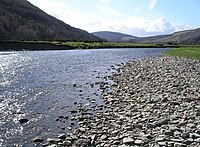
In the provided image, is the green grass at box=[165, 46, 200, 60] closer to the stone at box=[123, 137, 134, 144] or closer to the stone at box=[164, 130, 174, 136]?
the stone at box=[164, 130, 174, 136]

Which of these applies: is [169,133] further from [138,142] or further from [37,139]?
[37,139]

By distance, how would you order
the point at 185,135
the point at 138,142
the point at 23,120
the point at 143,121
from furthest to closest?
the point at 23,120 → the point at 143,121 → the point at 185,135 → the point at 138,142

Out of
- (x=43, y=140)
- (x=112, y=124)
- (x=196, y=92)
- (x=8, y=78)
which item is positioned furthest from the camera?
(x=8, y=78)

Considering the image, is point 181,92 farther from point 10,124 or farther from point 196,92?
point 10,124

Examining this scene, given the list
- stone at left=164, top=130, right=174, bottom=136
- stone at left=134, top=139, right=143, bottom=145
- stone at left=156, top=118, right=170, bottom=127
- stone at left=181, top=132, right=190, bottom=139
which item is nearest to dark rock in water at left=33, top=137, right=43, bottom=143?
stone at left=134, top=139, right=143, bottom=145

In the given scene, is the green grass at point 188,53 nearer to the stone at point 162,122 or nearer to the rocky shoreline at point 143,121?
the rocky shoreline at point 143,121

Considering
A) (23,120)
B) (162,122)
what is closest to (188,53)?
(23,120)

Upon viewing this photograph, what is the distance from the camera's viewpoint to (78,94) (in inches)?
1167

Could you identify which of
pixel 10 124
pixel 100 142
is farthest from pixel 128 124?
pixel 10 124

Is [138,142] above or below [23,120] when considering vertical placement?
above

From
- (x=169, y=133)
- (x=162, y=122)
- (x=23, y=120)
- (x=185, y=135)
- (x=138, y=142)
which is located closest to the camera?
(x=138, y=142)

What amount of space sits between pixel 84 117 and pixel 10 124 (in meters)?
4.76

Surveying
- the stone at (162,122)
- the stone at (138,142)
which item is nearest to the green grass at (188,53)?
the stone at (162,122)

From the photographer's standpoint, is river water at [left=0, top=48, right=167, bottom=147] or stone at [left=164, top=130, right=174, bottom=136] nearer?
stone at [left=164, top=130, right=174, bottom=136]
